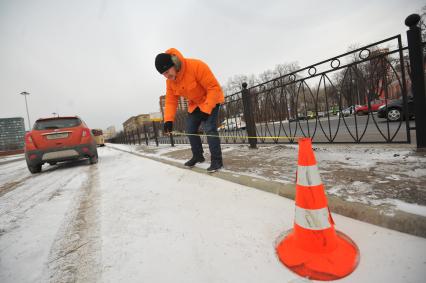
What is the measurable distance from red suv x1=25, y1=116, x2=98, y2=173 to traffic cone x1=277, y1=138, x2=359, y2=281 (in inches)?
221

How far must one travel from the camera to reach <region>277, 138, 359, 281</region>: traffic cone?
0.98 meters

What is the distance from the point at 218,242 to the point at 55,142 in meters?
5.47

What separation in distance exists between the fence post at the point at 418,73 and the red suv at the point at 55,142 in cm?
638

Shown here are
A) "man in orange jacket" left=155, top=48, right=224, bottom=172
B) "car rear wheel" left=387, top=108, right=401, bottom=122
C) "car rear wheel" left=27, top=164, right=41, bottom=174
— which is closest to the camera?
"man in orange jacket" left=155, top=48, right=224, bottom=172

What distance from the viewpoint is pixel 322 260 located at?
3.33 feet

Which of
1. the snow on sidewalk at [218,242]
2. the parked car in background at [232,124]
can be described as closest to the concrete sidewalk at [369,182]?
the snow on sidewalk at [218,242]

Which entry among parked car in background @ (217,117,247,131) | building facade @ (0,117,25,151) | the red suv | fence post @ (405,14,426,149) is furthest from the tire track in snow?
building facade @ (0,117,25,151)

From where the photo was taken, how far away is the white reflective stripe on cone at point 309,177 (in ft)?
3.77

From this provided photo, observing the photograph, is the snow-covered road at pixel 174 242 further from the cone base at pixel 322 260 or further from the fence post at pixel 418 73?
the fence post at pixel 418 73

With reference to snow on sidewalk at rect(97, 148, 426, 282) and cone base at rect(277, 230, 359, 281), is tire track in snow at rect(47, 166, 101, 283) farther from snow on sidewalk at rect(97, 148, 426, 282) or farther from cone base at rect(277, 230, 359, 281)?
cone base at rect(277, 230, 359, 281)

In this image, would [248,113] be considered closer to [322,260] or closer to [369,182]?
[369,182]

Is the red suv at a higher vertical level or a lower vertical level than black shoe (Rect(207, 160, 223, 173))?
higher

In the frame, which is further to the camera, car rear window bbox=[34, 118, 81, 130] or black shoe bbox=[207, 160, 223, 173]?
car rear window bbox=[34, 118, 81, 130]

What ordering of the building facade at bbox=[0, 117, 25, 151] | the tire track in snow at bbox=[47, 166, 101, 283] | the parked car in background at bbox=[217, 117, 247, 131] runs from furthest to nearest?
the building facade at bbox=[0, 117, 25, 151] → the parked car in background at bbox=[217, 117, 247, 131] → the tire track in snow at bbox=[47, 166, 101, 283]
